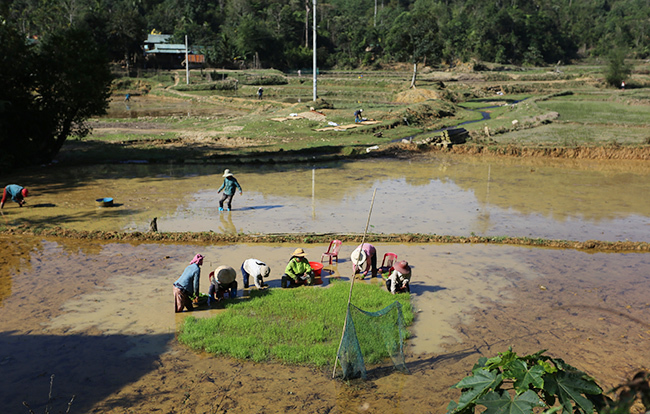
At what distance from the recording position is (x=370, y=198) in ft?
65.4

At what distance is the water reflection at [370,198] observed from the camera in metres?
16.6

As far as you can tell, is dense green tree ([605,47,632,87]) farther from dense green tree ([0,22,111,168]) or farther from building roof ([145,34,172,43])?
building roof ([145,34,172,43])

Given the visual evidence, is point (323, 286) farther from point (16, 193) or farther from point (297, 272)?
point (16, 193)

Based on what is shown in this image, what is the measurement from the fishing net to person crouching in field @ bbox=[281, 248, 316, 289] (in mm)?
3334

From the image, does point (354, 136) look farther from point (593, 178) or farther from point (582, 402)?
point (582, 402)

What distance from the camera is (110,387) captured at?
7902 millimetres

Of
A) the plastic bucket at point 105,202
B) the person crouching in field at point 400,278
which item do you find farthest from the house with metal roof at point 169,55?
the person crouching in field at point 400,278

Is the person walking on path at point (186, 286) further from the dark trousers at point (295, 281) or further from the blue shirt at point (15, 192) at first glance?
the blue shirt at point (15, 192)

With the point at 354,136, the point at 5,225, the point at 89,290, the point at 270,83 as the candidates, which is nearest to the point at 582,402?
the point at 89,290

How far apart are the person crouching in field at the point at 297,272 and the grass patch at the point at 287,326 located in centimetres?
35

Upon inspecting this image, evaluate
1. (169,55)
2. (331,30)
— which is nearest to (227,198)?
(169,55)

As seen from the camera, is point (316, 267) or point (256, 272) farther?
point (316, 267)

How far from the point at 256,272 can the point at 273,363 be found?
315cm

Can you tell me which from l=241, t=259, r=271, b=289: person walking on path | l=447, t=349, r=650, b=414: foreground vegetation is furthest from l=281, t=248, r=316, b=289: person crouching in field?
l=447, t=349, r=650, b=414: foreground vegetation
